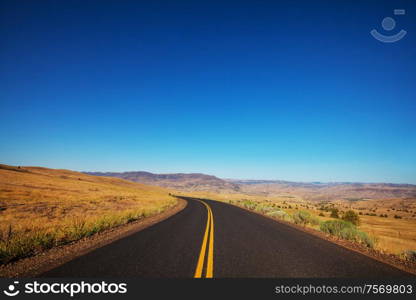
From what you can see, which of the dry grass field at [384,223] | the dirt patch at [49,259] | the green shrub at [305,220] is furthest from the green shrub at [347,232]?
the dirt patch at [49,259]

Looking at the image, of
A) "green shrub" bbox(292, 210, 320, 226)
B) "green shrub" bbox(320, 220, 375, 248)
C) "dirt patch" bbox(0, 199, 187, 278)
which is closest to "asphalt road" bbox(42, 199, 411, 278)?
"dirt patch" bbox(0, 199, 187, 278)

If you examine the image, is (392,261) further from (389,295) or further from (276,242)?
(276,242)

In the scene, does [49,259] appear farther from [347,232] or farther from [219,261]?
[347,232]

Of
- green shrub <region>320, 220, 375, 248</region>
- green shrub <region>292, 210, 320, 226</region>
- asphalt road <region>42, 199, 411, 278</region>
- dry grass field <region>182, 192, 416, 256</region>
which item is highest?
asphalt road <region>42, 199, 411, 278</region>

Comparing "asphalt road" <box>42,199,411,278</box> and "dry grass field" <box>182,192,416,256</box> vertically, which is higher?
"asphalt road" <box>42,199,411,278</box>

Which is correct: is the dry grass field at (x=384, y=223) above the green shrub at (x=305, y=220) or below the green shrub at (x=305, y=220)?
below

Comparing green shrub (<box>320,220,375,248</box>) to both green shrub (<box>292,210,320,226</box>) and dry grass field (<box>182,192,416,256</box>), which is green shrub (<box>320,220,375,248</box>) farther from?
green shrub (<box>292,210,320,226</box>)

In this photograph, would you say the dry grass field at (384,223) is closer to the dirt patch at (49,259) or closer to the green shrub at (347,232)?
the green shrub at (347,232)

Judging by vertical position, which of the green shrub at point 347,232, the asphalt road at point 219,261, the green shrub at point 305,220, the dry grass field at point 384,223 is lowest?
the dry grass field at point 384,223

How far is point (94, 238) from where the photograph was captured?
24.8 ft

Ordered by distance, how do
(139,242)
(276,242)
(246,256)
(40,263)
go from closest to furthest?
(40,263), (246,256), (139,242), (276,242)

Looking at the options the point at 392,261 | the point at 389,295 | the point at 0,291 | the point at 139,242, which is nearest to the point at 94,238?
the point at 139,242

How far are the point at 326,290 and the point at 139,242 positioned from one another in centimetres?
563

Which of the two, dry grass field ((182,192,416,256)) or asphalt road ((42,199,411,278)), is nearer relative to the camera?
asphalt road ((42,199,411,278))
